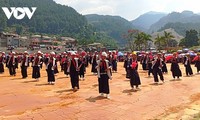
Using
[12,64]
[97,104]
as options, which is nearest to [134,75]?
[97,104]

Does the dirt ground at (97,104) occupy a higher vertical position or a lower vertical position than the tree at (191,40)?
lower

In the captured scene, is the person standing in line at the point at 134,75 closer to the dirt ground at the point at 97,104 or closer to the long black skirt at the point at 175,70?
the dirt ground at the point at 97,104

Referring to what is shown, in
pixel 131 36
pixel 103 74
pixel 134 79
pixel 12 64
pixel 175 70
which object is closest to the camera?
pixel 103 74

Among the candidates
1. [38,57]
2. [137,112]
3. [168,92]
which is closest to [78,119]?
[137,112]

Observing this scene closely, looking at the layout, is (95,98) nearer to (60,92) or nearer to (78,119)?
(60,92)

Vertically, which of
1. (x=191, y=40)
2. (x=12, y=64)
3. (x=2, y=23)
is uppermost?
(x=2, y=23)

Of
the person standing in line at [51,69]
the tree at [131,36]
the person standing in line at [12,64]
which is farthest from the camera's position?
the tree at [131,36]

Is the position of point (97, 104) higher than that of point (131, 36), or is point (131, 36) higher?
point (131, 36)

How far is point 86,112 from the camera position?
9672 mm

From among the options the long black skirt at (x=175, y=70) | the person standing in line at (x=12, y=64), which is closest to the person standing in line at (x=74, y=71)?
the long black skirt at (x=175, y=70)

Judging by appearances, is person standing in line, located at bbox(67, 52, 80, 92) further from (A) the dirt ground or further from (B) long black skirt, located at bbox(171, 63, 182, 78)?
(B) long black skirt, located at bbox(171, 63, 182, 78)

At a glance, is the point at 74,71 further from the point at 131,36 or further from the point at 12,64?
the point at 131,36

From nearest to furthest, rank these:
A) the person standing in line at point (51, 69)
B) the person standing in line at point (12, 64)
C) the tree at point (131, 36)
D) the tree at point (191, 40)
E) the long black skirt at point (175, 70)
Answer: the person standing in line at point (51, 69), the long black skirt at point (175, 70), the person standing in line at point (12, 64), the tree at point (191, 40), the tree at point (131, 36)

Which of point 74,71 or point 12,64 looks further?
point 12,64
